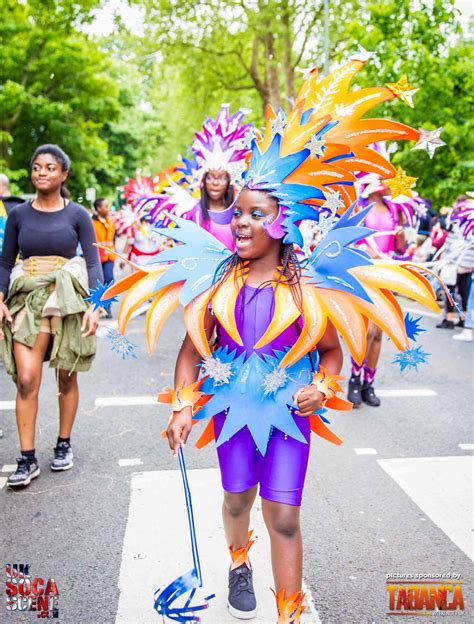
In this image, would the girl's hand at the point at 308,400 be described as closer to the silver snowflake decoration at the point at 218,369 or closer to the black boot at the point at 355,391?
the silver snowflake decoration at the point at 218,369

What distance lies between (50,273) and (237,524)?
2.01 meters

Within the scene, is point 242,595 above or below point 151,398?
above

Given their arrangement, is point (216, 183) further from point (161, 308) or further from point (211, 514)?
point (161, 308)

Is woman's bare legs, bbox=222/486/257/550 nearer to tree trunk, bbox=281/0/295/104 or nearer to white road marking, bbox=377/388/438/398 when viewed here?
white road marking, bbox=377/388/438/398

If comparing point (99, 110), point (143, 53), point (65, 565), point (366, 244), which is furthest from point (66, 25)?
point (65, 565)

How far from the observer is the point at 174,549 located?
10.9 feet

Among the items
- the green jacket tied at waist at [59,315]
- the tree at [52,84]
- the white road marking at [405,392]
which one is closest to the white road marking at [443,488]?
the white road marking at [405,392]

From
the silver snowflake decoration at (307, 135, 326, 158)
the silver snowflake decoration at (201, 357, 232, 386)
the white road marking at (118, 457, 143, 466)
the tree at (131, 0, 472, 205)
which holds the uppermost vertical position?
the tree at (131, 0, 472, 205)

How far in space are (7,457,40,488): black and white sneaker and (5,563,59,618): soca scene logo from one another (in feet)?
2.97

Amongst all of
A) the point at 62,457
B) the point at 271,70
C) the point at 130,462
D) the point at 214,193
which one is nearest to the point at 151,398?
the point at 130,462

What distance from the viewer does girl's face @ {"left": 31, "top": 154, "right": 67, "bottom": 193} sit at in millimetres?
3941

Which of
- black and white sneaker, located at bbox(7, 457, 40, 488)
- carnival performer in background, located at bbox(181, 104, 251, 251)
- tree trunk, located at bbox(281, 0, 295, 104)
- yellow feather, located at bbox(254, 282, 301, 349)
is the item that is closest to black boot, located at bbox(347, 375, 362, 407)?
carnival performer in background, located at bbox(181, 104, 251, 251)

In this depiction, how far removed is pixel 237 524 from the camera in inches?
109

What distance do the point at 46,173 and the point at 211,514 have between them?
2110 millimetres
